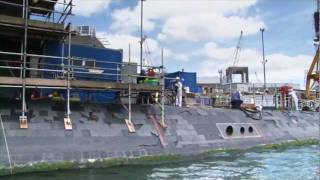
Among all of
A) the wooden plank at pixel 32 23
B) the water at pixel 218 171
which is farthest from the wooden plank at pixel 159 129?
the wooden plank at pixel 32 23

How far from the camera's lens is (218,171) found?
695 inches

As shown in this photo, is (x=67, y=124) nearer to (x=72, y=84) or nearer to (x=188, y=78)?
(x=72, y=84)

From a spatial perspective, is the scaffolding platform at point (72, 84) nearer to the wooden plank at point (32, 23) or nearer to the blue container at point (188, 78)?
the wooden plank at point (32, 23)

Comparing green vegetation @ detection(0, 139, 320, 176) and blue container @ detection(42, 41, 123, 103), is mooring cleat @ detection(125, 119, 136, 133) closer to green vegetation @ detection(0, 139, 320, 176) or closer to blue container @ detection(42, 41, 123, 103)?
green vegetation @ detection(0, 139, 320, 176)

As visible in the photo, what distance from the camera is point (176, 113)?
2395cm

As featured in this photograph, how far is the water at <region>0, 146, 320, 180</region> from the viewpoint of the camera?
1612 centimetres

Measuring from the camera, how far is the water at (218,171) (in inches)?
635

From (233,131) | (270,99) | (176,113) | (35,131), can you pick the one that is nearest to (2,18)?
(35,131)

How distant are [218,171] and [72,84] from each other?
6965mm

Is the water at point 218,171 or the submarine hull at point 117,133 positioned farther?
the submarine hull at point 117,133

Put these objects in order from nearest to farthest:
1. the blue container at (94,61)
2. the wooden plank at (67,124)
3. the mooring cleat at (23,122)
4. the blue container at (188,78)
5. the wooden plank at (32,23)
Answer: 1. the mooring cleat at (23,122)
2. the wooden plank at (32,23)
3. the wooden plank at (67,124)
4. the blue container at (94,61)
5. the blue container at (188,78)

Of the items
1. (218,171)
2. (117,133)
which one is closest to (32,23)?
(117,133)

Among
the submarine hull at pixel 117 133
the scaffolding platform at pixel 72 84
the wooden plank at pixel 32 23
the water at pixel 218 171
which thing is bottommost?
the water at pixel 218 171

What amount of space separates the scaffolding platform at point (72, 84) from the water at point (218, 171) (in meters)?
3.61
